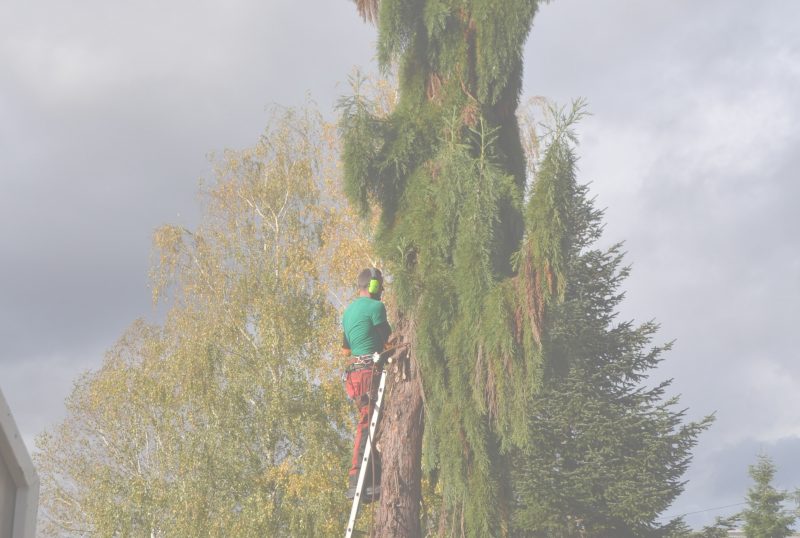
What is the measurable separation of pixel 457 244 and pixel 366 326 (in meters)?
0.99

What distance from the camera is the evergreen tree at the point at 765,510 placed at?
22547mm

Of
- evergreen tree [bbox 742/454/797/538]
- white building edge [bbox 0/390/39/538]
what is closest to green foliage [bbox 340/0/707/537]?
white building edge [bbox 0/390/39/538]

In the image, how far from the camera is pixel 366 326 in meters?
7.25

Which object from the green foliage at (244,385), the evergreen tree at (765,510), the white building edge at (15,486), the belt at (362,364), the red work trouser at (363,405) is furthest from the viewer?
the evergreen tree at (765,510)

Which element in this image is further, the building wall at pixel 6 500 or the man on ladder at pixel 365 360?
the man on ladder at pixel 365 360

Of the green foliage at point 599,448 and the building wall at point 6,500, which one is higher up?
the green foliage at point 599,448

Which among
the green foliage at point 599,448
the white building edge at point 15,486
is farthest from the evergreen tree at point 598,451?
the white building edge at point 15,486

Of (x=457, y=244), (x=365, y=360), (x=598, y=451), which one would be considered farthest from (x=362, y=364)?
(x=598, y=451)

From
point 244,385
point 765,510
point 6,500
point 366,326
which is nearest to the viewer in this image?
point 6,500

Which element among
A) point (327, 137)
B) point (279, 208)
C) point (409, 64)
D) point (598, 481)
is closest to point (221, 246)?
point (279, 208)

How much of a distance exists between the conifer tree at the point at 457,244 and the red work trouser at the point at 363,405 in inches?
5.9

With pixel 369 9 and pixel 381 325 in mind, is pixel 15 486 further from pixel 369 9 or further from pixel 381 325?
pixel 369 9

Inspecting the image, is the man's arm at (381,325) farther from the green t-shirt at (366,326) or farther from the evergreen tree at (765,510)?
the evergreen tree at (765,510)

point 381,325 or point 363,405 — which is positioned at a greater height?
point 381,325
